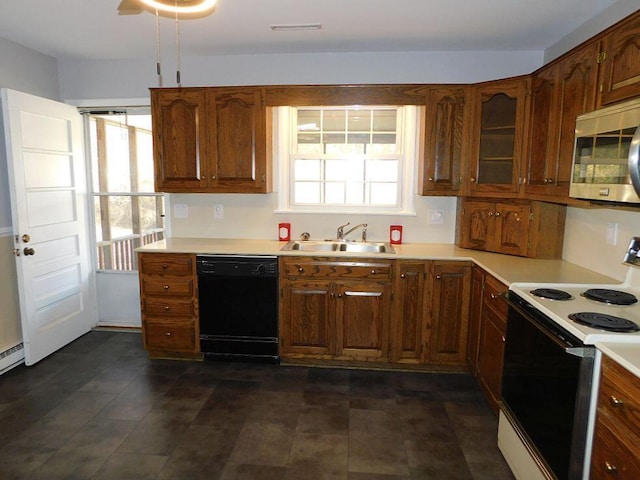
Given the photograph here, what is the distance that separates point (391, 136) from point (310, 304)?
1620 millimetres

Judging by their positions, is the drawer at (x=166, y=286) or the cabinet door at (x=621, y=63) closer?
the cabinet door at (x=621, y=63)

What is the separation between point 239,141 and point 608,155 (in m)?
2.46

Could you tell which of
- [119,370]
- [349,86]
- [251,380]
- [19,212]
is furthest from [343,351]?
[19,212]

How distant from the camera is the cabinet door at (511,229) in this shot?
118 inches

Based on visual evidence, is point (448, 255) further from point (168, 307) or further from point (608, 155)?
point (168, 307)

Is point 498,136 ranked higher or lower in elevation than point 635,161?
higher

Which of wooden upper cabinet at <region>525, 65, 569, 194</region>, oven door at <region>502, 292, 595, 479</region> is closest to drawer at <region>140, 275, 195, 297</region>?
oven door at <region>502, 292, 595, 479</region>

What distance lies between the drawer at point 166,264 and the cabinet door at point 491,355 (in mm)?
2130

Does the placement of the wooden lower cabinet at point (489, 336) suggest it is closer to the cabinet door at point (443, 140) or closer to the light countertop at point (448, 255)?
the light countertop at point (448, 255)

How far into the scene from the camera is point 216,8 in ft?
8.41

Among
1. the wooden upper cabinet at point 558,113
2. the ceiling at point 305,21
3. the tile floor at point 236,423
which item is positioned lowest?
the tile floor at point 236,423

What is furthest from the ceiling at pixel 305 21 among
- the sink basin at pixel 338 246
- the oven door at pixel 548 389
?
the oven door at pixel 548 389

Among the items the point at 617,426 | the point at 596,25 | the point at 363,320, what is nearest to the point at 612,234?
the point at 596,25

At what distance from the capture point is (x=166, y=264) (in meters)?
3.25
